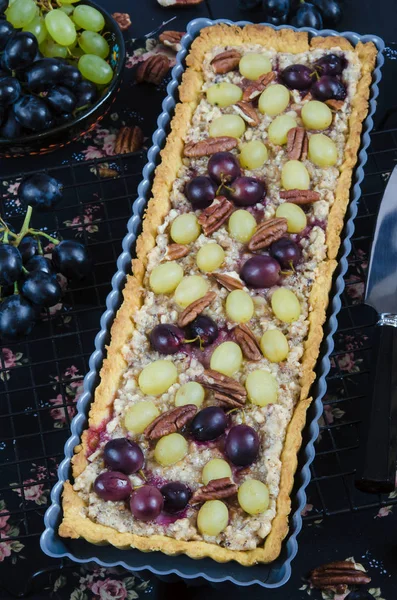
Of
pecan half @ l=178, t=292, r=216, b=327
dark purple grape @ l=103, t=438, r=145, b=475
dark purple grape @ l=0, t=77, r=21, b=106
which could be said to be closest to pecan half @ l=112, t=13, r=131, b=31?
dark purple grape @ l=0, t=77, r=21, b=106

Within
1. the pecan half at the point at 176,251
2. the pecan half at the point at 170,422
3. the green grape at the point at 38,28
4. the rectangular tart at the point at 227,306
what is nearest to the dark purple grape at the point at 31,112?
the green grape at the point at 38,28

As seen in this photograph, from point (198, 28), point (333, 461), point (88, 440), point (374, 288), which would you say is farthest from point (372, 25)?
point (88, 440)

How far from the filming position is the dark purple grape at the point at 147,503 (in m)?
1.74

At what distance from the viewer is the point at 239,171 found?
2207 mm

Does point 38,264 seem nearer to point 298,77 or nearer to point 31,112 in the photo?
point 31,112

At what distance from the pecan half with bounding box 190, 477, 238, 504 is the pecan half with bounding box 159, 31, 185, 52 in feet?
5.03

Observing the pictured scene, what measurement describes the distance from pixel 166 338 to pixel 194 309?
4.1 inches

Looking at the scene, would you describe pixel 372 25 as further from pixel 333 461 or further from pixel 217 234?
pixel 333 461

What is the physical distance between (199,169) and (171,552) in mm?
1011

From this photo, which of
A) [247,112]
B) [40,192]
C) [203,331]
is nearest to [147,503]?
[203,331]

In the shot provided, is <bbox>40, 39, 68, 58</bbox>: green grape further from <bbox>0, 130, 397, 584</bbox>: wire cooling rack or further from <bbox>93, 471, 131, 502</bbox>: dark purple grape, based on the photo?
<bbox>93, 471, 131, 502</bbox>: dark purple grape

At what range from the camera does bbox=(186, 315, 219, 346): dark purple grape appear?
1.97 metres

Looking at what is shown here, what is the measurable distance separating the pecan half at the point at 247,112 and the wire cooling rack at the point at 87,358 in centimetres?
35

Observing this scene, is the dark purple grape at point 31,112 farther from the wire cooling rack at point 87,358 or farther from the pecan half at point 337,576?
the pecan half at point 337,576
